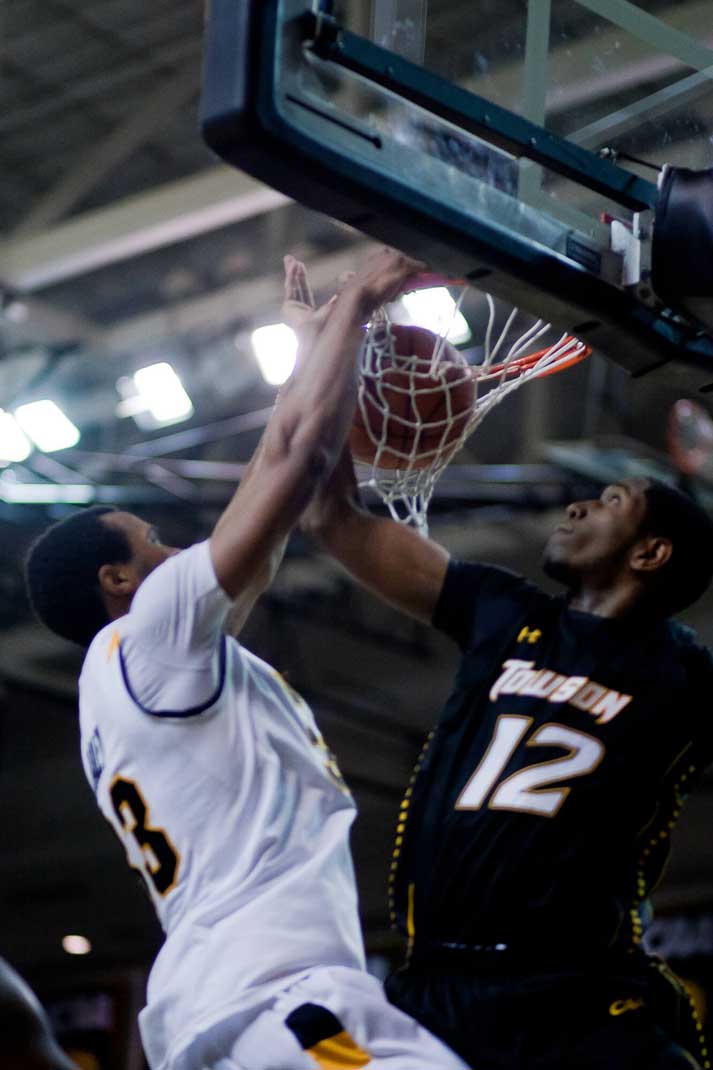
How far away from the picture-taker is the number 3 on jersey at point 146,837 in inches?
123

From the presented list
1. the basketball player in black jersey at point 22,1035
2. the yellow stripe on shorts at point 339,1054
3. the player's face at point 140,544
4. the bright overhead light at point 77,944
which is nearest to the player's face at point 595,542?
the player's face at point 140,544

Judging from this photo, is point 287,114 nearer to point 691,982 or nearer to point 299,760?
point 299,760

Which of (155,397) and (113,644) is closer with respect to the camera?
(113,644)

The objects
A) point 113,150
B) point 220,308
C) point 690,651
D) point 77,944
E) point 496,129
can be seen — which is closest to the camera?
point 496,129

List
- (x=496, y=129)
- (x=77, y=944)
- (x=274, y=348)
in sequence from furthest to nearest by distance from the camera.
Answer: (x=77, y=944) < (x=274, y=348) < (x=496, y=129)

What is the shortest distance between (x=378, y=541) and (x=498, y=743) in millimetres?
558

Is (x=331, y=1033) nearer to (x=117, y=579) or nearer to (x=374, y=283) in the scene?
(x=117, y=579)

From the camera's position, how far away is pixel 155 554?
3514mm

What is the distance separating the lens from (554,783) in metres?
3.28

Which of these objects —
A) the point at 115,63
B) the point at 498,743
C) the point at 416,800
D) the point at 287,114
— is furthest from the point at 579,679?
the point at 115,63

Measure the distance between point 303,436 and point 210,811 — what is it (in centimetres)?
73

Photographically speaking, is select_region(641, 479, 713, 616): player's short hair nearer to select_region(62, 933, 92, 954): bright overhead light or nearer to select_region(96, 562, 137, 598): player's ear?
select_region(96, 562, 137, 598): player's ear

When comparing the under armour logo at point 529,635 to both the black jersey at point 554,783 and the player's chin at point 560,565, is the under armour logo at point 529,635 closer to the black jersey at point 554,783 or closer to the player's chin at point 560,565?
the black jersey at point 554,783

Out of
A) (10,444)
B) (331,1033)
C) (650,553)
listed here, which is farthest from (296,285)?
(10,444)
